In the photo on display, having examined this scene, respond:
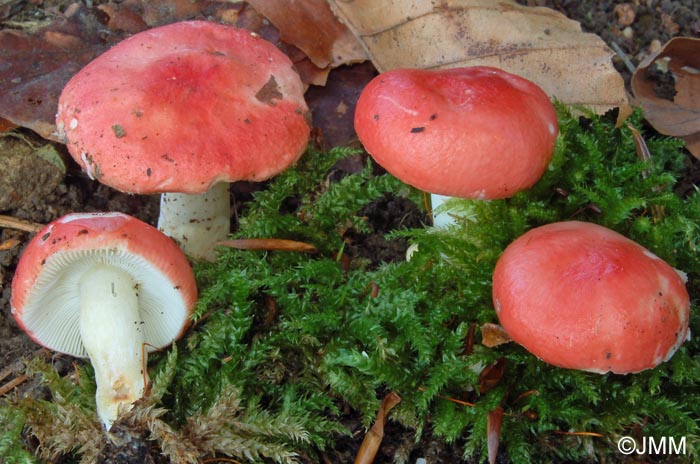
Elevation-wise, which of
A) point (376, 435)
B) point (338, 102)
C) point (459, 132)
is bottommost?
point (376, 435)

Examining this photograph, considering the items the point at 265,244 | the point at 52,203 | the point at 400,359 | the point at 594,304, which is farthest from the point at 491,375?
the point at 52,203

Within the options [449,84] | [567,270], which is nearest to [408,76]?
[449,84]

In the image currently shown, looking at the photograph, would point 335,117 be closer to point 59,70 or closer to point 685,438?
point 59,70

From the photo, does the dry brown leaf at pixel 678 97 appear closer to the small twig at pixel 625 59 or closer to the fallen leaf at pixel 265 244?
the small twig at pixel 625 59

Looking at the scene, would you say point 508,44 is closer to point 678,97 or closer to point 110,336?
point 678,97

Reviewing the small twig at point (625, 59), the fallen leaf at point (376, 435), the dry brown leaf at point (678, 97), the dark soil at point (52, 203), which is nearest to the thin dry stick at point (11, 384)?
the dark soil at point (52, 203)

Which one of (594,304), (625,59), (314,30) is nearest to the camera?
(594,304)

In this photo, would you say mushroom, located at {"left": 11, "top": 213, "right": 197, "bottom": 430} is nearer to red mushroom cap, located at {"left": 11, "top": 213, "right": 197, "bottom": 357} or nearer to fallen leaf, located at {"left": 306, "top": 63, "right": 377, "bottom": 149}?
red mushroom cap, located at {"left": 11, "top": 213, "right": 197, "bottom": 357}
